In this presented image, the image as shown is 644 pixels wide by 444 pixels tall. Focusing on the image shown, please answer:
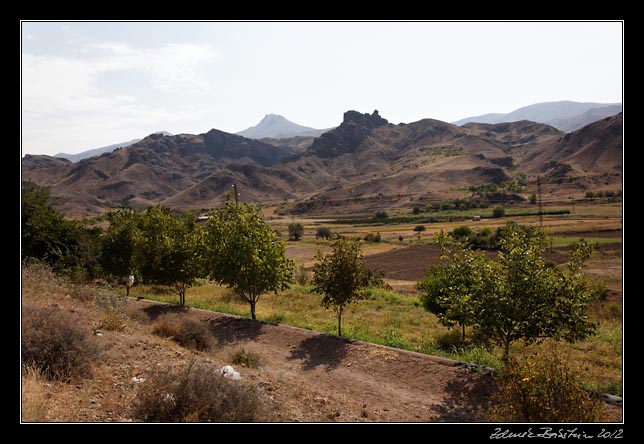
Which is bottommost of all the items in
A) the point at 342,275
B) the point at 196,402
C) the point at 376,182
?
the point at 196,402

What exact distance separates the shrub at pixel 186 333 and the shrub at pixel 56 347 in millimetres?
3629

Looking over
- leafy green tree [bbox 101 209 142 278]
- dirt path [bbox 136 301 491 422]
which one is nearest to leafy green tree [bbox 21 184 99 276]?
leafy green tree [bbox 101 209 142 278]

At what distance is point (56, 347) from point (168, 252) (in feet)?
40.7

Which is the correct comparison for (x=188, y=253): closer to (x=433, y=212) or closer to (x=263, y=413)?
(x=263, y=413)

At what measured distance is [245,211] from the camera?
18125 mm

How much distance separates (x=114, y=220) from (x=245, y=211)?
35.2 ft

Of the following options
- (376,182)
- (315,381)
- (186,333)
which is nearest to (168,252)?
(186,333)

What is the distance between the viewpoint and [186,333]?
40.2 feet

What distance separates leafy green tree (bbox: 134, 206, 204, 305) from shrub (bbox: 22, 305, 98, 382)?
10.5 metres

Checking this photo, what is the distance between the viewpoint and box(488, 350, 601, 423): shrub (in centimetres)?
626

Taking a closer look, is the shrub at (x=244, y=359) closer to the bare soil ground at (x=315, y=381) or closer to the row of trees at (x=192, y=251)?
the bare soil ground at (x=315, y=381)

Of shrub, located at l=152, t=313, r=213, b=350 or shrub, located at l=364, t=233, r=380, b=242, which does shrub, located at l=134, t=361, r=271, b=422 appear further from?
shrub, located at l=364, t=233, r=380, b=242

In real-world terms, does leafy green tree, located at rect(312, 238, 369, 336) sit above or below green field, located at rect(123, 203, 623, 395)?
above

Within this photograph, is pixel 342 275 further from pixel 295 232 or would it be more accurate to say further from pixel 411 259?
pixel 295 232
